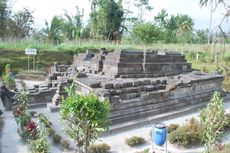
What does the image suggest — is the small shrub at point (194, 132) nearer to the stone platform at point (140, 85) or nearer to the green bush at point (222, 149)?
the green bush at point (222, 149)

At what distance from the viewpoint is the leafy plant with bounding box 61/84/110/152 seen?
7.29m

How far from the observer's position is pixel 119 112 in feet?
36.5

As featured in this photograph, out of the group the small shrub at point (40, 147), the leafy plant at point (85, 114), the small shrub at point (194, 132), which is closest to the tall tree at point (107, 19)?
the small shrub at point (194, 132)

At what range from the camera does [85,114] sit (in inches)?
287

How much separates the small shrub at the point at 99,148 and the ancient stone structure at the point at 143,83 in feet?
5.89

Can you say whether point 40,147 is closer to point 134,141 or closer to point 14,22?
point 134,141

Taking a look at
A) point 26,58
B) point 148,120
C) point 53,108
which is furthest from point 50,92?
point 26,58

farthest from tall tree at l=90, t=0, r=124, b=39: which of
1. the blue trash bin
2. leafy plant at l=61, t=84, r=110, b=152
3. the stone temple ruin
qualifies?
leafy plant at l=61, t=84, r=110, b=152

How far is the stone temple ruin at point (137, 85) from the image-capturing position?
11.5 metres

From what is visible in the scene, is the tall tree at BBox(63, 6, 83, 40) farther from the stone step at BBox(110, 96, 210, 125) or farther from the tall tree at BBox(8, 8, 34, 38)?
the stone step at BBox(110, 96, 210, 125)

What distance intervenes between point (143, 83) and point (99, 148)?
4.33m

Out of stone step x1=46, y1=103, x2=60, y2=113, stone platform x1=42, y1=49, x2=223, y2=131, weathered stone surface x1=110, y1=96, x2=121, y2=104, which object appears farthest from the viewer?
stone step x1=46, y1=103, x2=60, y2=113

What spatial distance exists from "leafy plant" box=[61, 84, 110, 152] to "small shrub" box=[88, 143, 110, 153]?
1.07 metres

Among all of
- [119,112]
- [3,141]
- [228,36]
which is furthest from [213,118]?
[3,141]
